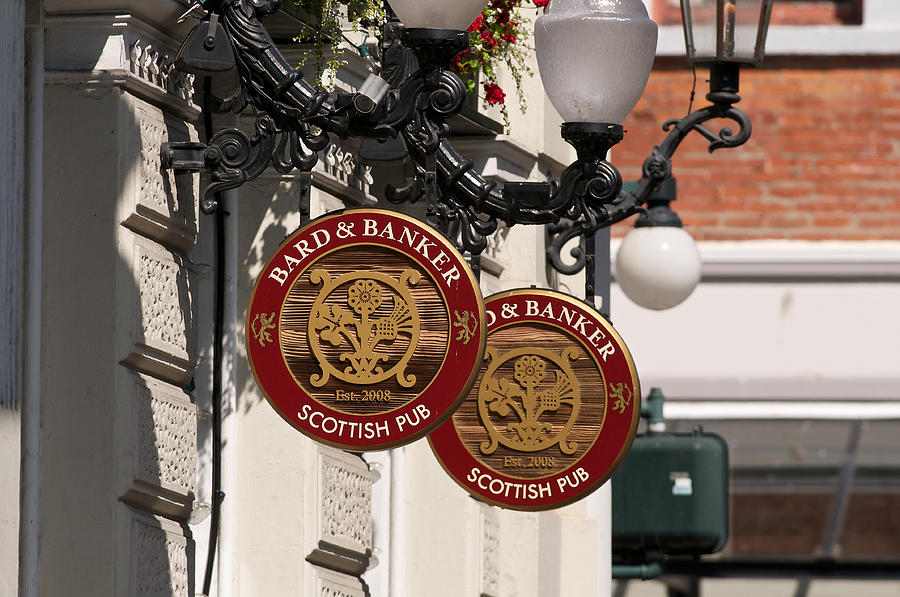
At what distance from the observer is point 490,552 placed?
9.44 metres

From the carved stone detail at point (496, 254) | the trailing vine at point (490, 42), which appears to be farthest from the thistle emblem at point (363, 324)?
the carved stone detail at point (496, 254)

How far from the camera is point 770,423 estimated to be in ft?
59.2

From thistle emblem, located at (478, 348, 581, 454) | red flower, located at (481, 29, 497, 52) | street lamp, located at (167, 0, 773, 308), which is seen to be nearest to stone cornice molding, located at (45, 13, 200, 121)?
street lamp, located at (167, 0, 773, 308)

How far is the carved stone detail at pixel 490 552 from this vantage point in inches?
365

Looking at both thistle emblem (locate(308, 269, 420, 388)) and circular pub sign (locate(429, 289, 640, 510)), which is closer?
thistle emblem (locate(308, 269, 420, 388))

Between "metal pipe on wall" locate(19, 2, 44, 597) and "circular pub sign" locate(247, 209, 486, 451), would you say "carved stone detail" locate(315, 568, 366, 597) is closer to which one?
"metal pipe on wall" locate(19, 2, 44, 597)

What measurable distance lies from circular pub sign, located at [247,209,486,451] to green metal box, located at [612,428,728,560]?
4.89m

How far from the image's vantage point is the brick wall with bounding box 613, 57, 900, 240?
18.1 metres

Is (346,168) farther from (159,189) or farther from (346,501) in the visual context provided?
(159,189)

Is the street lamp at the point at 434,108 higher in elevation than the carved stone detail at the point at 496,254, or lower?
higher

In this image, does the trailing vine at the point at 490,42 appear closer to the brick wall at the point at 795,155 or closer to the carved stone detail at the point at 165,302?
the carved stone detail at the point at 165,302

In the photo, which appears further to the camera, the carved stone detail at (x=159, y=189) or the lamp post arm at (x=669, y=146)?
the lamp post arm at (x=669, y=146)

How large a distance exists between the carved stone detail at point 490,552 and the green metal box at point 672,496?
3.48ft

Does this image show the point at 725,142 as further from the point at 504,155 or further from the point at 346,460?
the point at 346,460
